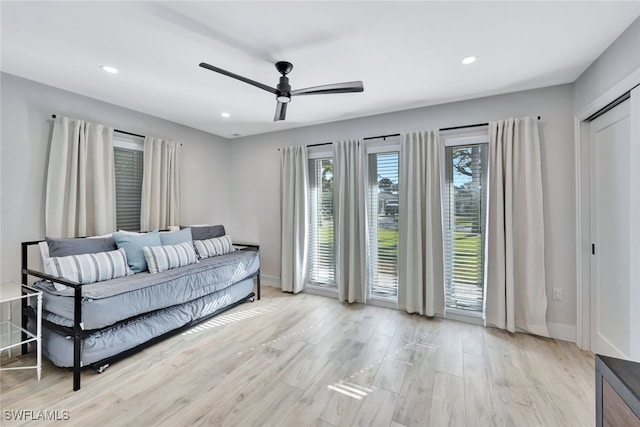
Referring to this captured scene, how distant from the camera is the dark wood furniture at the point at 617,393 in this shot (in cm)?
72

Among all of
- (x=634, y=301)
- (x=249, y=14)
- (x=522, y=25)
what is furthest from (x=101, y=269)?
(x=634, y=301)

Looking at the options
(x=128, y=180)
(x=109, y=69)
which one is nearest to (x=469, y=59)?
(x=109, y=69)

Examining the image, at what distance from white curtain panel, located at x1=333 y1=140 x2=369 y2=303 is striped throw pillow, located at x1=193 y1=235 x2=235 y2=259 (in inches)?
63.3

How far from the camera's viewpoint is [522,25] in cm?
176

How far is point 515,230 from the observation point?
2.79m

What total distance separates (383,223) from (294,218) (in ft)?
4.39

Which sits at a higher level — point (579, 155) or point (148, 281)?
point (579, 155)

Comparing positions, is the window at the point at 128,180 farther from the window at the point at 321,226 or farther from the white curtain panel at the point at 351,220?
the white curtain panel at the point at 351,220

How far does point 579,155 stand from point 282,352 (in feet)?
10.9

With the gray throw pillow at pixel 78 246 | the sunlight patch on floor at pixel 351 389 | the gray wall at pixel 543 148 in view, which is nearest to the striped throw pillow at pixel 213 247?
the gray wall at pixel 543 148

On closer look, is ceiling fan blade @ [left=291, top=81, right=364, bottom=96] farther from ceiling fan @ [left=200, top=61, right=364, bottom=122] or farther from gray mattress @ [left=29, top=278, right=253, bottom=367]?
gray mattress @ [left=29, top=278, right=253, bottom=367]

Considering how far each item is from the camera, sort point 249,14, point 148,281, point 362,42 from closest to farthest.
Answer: point 249,14, point 362,42, point 148,281

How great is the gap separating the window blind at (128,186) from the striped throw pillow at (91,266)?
83 cm

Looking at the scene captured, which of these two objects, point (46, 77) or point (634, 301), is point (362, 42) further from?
point (46, 77)
